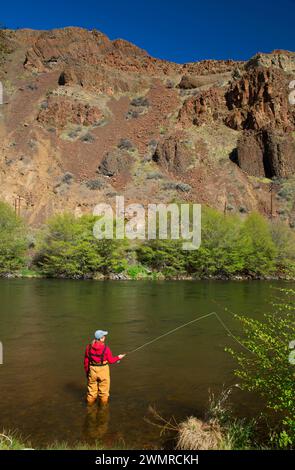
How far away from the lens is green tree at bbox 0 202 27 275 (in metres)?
50.8

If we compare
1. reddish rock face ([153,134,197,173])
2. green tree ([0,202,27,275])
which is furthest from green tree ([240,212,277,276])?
reddish rock face ([153,134,197,173])

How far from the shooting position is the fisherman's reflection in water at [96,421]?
331 inches

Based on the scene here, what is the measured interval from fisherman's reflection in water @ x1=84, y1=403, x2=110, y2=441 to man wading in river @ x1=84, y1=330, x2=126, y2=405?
0.24 metres

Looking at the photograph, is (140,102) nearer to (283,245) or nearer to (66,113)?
(66,113)

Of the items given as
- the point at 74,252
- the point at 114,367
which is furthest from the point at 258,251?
the point at 114,367

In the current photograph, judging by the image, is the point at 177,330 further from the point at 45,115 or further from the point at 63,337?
the point at 45,115

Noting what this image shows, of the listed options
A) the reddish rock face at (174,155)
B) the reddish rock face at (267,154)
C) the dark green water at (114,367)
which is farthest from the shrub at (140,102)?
the dark green water at (114,367)

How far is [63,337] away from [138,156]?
243 ft

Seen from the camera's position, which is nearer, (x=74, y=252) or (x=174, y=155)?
(x=74, y=252)

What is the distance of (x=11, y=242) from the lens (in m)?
51.9

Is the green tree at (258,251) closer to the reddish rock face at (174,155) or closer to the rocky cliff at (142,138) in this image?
the rocky cliff at (142,138)

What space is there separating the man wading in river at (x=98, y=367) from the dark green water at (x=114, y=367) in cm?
32

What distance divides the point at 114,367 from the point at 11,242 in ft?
135
